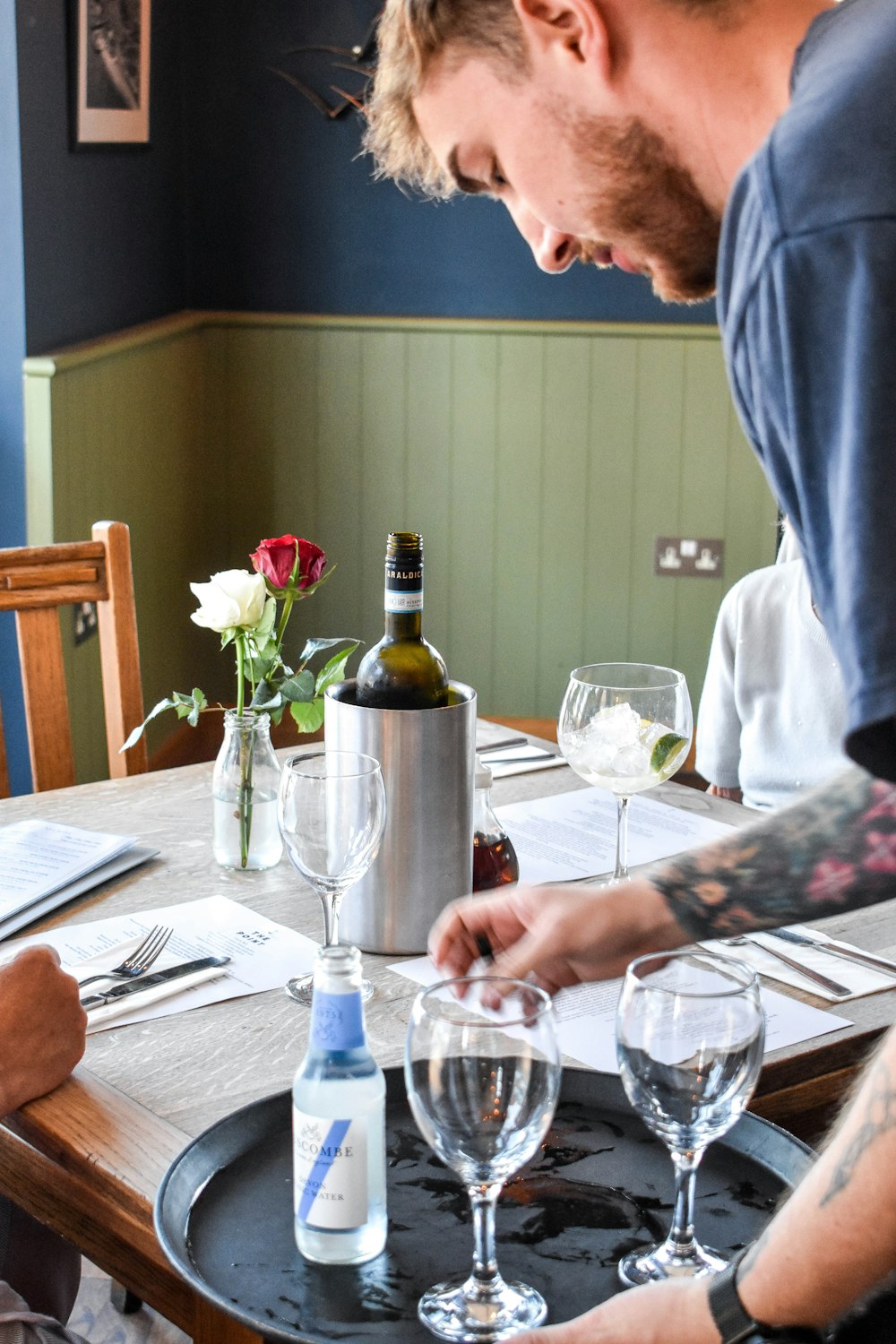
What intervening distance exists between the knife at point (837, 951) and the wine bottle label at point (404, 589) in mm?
406

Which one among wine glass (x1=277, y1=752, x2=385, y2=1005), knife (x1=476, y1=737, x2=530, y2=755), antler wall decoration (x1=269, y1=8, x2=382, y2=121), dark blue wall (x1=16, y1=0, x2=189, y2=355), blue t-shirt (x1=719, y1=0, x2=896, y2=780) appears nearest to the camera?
blue t-shirt (x1=719, y1=0, x2=896, y2=780)

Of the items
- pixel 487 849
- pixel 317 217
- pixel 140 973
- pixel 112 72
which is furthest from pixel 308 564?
pixel 317 217

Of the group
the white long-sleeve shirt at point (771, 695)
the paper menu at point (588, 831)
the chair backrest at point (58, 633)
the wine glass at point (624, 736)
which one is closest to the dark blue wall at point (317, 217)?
the white long-sleeve shirt at point (771, 695)

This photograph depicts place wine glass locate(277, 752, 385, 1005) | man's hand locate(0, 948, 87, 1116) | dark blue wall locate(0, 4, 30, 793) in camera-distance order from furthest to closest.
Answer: dark blue wall locate(0, 4, 30, 793), wine glass locate(277, 752, 385, 1005), man's hand locate(0, 948, 87, 1116)

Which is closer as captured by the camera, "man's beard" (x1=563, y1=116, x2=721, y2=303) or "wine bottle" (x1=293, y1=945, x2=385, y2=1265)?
"wine bottle" (x1=293, y1=945, x2=385, y2=1265)

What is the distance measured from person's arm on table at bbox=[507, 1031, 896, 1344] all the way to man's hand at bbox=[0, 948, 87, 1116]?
0.45 metres

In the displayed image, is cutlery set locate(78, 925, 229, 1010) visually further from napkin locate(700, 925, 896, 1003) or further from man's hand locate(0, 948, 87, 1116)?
napkin locate(700, 925, 896, 1003)

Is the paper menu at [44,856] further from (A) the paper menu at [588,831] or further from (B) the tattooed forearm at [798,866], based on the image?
(B) the tattooed forearm at [798,866]

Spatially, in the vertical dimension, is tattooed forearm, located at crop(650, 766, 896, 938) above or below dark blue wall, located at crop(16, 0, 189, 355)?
below

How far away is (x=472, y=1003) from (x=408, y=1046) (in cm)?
4

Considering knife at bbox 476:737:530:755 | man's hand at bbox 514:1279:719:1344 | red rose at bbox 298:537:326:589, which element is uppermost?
red rose at bbox 298:537:326:589

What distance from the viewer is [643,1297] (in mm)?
762

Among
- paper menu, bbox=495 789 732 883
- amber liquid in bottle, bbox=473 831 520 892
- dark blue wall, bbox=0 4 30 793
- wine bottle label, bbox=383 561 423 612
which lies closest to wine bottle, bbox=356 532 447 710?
wine bottle label, bbox=383 561 423 612

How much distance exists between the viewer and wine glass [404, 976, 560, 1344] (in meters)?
0.76
